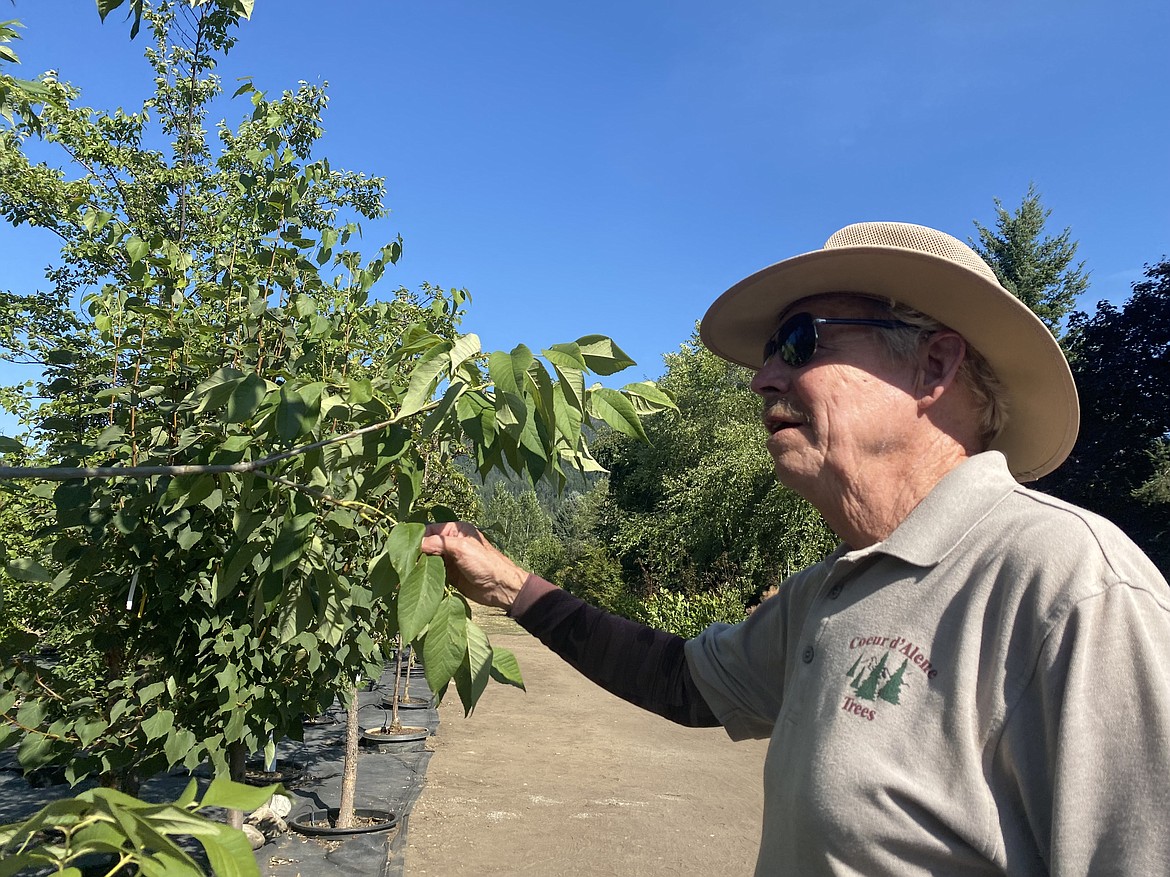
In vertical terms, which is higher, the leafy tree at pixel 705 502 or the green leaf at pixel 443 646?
the leafy tree at pixel 705 502

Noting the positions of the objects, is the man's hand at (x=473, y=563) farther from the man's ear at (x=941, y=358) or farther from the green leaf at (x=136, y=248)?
the green leaf at (x=136, y=248)

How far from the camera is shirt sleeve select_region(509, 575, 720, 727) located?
209 centimetres

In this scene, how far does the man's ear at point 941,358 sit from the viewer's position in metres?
1.64

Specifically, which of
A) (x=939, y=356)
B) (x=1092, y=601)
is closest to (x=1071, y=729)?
(x=1092, y=601)

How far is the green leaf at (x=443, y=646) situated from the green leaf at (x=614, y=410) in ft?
1.41

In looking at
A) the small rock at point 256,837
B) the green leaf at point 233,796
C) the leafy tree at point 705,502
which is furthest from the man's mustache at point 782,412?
the leafy tree at point 705,502

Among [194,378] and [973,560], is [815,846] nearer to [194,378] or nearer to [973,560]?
[973,560]

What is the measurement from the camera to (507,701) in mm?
14914

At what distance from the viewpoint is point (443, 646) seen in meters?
1.34

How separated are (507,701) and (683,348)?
727 inches

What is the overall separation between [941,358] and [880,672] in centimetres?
64

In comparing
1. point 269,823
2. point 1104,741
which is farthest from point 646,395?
point 269,823

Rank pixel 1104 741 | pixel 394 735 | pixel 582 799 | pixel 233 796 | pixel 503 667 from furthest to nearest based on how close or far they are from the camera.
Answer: pixel 394 735, pixel 582 799, pixel 503 667, pixel 1104 741, pixel 233 796

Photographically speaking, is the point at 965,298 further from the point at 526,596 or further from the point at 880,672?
the point at 526,596
